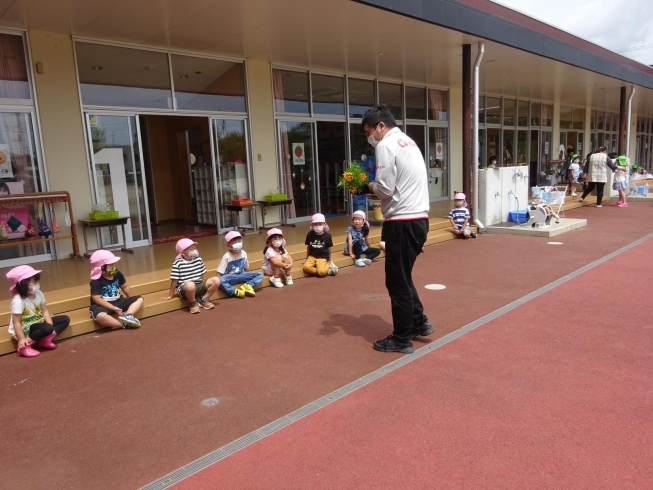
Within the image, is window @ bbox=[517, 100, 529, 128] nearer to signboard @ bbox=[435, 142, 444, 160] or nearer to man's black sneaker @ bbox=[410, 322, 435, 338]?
signboard @ bbox=[435, 142, 444, 160]

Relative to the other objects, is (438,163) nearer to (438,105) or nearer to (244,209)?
(438,105)

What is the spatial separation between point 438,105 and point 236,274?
34.6ft

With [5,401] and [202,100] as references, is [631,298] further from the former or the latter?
[202,100]

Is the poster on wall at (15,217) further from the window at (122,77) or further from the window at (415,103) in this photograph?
the window at (415,103)

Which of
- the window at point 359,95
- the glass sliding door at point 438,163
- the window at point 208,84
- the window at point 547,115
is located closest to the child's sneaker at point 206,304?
the window at point 208,84

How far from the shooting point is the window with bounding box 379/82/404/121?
13.2 metres

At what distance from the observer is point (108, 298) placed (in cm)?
520

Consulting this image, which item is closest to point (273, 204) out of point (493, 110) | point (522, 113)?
point (493, 110)

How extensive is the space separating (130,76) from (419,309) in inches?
282

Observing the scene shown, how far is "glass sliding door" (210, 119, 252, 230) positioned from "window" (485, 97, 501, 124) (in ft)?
32.4

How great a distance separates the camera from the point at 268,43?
891 cm

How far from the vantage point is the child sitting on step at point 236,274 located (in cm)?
614

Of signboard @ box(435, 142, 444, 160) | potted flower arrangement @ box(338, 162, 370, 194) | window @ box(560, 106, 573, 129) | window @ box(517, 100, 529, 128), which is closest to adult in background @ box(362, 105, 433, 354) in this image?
potted flower arrangement @ box(338, 162, 370, 194)

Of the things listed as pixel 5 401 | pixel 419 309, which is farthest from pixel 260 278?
pixel 5 401
